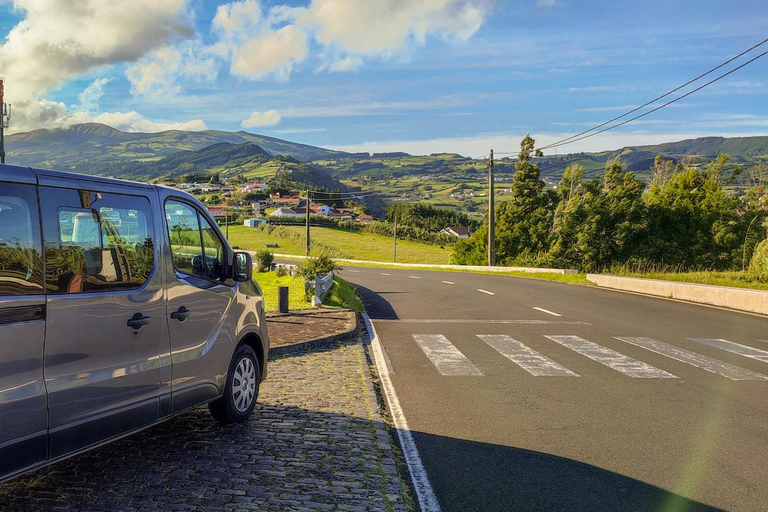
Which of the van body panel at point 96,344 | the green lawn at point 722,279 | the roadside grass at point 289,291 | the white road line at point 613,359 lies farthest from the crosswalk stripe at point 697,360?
the green lawn at point 722,279

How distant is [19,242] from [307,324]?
925 centimetres

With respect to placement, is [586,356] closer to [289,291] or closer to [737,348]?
[737,348]

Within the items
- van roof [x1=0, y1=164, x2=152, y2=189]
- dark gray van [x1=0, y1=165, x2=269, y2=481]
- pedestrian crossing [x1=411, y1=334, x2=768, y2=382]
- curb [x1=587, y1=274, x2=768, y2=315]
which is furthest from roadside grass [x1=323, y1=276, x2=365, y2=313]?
van roof [x1=0, y1=164, x2=152, y2=189]

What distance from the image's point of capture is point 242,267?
20.7ft

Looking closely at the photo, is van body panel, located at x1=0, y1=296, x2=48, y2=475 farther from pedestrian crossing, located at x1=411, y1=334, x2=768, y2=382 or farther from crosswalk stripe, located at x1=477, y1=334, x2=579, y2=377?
crosswalk stripe, located at x1=477, y1=334, x2=579, y2=377

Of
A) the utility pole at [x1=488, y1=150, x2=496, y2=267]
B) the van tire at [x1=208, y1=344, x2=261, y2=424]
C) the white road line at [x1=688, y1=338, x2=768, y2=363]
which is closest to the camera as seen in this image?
the van tire at [x1=208, y1=344, x2=261, y2=424]

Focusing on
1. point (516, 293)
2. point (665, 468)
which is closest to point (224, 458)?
point (665, 468)

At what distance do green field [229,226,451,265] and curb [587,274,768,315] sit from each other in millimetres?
52736

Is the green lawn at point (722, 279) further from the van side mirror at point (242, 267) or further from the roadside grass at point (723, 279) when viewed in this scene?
the van side mirror at point (242, 267)

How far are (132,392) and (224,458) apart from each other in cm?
106

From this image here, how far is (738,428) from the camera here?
6.20 m

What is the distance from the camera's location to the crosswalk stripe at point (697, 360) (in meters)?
8.63

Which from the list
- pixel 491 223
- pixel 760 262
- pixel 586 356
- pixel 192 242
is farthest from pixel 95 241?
pixel 491 223

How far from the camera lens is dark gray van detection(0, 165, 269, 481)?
3.73 m
